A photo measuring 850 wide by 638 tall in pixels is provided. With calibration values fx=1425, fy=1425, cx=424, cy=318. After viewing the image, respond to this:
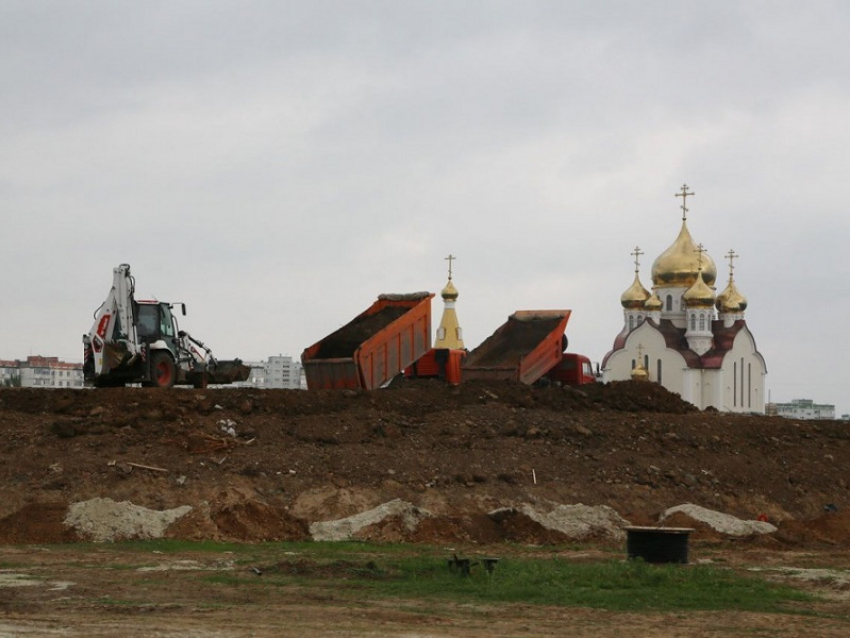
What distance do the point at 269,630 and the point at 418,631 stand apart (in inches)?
56.4

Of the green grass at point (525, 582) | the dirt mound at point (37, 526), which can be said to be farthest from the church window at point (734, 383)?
the dirt mound at point (37, 526)

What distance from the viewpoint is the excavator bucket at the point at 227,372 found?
30.3 meters

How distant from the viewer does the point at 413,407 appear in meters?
27.9

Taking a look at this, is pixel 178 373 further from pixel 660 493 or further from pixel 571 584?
pixel 571 584

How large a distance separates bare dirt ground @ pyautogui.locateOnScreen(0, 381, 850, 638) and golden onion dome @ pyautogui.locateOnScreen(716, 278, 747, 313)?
67359 mm

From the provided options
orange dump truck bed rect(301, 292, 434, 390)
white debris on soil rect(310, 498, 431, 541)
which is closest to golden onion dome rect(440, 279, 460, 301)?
orange dump truck bed rect(301, 292, 434, 390)

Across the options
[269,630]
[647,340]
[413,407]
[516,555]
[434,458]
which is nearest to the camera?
[269,630]

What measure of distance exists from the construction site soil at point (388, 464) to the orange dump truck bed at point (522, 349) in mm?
2029

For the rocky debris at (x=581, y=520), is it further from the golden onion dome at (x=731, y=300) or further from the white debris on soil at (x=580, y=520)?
the golden onion dome at (x=731, y=300)

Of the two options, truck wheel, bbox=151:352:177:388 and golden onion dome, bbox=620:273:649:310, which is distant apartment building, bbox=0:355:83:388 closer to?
golden onion dome, bbox=620:273:649:310

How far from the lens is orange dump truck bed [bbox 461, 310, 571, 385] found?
3256cm

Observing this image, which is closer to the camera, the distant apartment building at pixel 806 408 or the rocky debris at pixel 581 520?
the rocky debris at pixel 581 520

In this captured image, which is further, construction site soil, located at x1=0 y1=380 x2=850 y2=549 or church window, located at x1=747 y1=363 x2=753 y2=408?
church window, located at x1=747 y1=363 x2=753 y2=408

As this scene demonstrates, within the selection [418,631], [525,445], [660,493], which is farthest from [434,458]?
[418,631]
